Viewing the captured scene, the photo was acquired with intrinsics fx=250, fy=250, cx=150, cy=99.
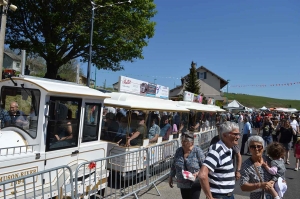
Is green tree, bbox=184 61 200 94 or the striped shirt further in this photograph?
green tree, bbox=184 61 200 94

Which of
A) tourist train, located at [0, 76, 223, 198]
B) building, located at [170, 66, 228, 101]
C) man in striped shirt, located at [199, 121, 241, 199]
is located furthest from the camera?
building, located at [170, 66, 228, 101]

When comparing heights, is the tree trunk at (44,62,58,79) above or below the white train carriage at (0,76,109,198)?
above

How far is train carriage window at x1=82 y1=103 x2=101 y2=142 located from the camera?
5070 mm

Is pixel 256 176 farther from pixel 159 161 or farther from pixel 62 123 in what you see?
pixel 159 161

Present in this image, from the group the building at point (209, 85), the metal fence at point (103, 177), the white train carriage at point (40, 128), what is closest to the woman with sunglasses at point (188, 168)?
the metal fence at point (103, 177)

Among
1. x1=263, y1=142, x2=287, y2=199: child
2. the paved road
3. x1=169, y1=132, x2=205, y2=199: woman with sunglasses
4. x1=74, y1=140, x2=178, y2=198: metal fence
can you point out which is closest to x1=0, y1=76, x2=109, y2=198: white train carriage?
x1=74, y1=140, x2=178, y2=198: metal fence

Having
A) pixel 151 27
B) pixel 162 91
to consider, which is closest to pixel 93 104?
pixel 162 91

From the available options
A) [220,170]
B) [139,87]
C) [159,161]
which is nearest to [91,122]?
[159,161]

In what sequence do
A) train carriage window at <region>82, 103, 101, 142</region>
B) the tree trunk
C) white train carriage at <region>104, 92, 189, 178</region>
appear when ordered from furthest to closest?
the tree trunk < white train carriage at <region>104, 92, 189, 178</region> < train carriage window at <region>82, 103, 101, 142</region>

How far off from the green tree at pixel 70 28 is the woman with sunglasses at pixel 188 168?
12.1m

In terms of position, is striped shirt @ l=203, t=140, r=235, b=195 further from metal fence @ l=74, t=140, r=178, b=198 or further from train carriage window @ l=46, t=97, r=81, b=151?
train carriage window @ l=46, t=97, r=81, b=151

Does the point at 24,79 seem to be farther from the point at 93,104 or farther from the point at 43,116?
the point at 93,104

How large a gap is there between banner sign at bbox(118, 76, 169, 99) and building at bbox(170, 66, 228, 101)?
36358mm

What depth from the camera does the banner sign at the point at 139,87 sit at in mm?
8359
